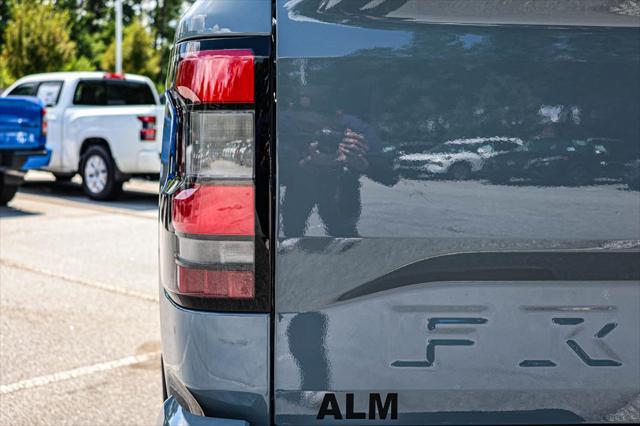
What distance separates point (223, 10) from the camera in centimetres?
199

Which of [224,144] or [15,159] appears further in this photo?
[15,159]

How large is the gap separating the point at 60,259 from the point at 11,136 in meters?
3.62

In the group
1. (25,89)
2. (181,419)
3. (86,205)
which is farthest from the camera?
(25,89)

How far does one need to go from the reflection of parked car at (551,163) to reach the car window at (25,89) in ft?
Answer: 43.4

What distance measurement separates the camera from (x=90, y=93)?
13664mm

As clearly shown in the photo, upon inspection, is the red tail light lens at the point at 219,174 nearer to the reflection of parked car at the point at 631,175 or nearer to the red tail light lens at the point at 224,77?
the red tail light lens at the point at 224,77

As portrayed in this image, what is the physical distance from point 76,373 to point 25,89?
10429mm

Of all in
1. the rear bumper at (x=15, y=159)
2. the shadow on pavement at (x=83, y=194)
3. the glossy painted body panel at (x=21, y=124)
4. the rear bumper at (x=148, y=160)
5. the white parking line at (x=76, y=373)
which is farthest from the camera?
the rear bumper at (x=148, y=160)

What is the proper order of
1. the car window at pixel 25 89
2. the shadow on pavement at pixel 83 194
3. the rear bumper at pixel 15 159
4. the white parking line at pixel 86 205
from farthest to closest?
1. the car window at pixel 25 89
2. the shadow on pavement at pixel 83 194
3. the white parking line at pixel 86 205
4. the rear bumper at pixel 15 159

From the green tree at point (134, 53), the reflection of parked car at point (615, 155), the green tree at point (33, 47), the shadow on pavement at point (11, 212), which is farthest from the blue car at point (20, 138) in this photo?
the green tree at point (134, 53)

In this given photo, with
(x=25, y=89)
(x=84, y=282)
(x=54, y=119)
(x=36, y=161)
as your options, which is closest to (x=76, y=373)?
(x=84, y=282)

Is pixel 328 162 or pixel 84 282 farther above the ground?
pixel 328 162

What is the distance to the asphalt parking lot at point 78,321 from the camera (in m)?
4.34

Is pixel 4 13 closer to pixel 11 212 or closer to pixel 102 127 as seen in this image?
pixel 102 127
